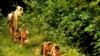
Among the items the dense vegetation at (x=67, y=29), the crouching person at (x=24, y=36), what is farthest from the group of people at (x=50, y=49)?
the crouching person at (x=24, y=36)

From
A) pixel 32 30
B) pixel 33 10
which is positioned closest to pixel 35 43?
pixel 32 30

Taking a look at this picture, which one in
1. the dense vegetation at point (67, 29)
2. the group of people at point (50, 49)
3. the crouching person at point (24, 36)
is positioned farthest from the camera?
the crouching person at point (24, 36)

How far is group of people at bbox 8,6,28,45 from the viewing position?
14.0m

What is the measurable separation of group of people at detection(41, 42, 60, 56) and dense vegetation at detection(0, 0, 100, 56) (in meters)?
1.15

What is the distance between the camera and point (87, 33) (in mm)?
12898

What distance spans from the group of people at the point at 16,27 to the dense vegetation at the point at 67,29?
0.30 metres

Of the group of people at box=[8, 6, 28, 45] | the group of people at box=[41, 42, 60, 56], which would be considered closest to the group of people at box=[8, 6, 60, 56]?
the group of people at box=[8, 6, 28, 45]

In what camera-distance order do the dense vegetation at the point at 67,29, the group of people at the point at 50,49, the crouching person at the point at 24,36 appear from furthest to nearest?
the crouching person at the point at 24,36 → the dense vegetation at the point at 67,29 → the group of people at the point at 50,49

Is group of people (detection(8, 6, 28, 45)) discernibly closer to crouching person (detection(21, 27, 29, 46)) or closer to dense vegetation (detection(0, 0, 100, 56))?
crouching person (detection(21, 27, 29, 46))

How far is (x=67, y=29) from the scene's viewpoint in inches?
533

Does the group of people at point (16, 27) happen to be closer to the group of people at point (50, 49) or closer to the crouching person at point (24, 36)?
the crouching person at point (24, 36)

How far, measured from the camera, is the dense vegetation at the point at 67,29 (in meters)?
12.2

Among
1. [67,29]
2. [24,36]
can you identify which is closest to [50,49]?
[67,29]

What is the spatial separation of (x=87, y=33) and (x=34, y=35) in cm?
299
